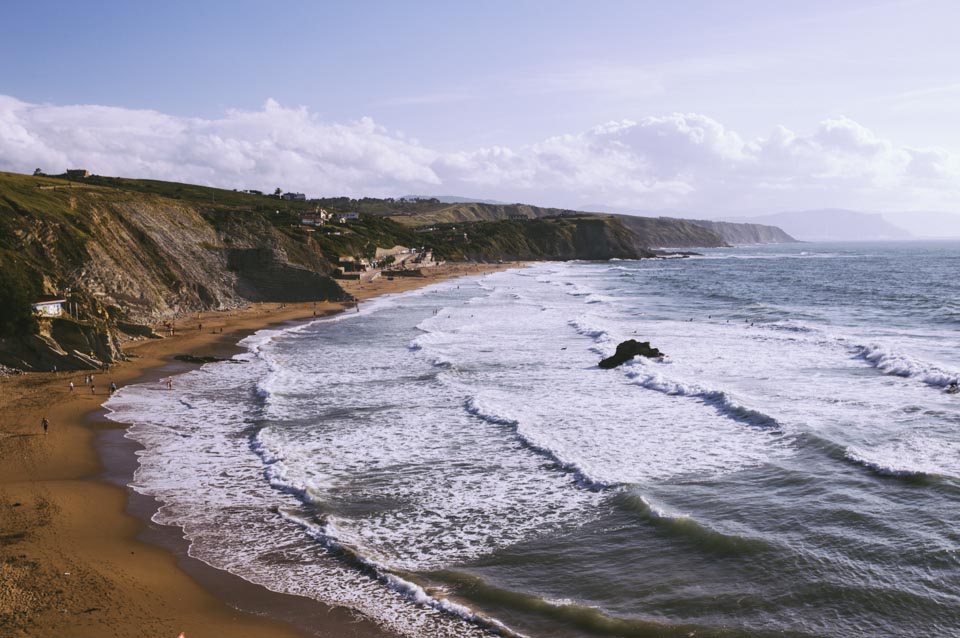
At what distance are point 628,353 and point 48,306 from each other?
98.0 feet

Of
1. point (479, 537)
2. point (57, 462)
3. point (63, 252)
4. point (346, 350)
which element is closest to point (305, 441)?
point (57, 462)

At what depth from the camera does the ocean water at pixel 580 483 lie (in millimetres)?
14352

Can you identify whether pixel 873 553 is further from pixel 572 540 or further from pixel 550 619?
pixel 550 619

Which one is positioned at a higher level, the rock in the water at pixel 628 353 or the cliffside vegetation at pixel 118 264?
the cliffside vegetation at pixel 118 264

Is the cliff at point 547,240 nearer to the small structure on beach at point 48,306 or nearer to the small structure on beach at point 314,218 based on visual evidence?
the small structure on beach at point 314,218

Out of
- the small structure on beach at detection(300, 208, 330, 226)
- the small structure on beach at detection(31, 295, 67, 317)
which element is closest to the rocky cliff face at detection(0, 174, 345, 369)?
the small structure on beach at detection(31, 295, 67, 317)

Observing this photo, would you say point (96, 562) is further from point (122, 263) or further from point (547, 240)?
point (547, 240)

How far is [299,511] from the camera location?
1938 cm

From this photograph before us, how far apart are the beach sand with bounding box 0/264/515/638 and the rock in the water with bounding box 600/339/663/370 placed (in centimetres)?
2382

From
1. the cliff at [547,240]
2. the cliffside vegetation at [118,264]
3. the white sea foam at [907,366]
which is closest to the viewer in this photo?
the white sea foam at [907,366]

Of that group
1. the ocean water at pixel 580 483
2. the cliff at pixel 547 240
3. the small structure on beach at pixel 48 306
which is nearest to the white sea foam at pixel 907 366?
the ocean water at pixel 580 483

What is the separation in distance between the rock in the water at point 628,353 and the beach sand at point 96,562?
78.2ft

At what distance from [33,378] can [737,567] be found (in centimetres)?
3210

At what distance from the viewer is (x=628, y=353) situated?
131 feet
